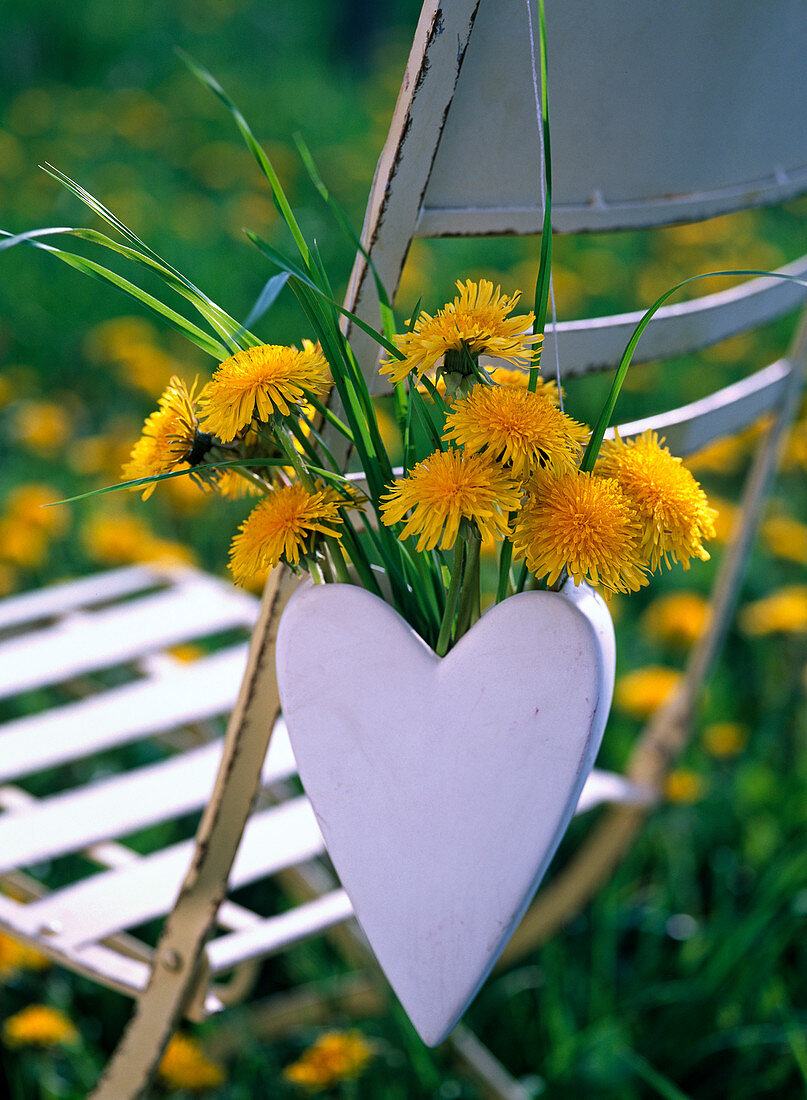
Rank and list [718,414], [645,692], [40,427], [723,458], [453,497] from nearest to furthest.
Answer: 1. [453,497]
2. [718,414]
3. [645,692]
4. [40,427]
5. [723,458]

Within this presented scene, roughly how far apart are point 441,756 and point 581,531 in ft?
0.57

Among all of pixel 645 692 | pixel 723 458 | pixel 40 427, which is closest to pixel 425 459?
pixel 645 692

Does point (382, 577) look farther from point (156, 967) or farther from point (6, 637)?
point (6, 637)

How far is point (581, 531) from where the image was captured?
21.6 inches

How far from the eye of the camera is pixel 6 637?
1.61 metres

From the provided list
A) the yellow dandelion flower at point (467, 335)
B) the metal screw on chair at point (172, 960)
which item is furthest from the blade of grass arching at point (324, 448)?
the metal screw on chair at point (172, 960)

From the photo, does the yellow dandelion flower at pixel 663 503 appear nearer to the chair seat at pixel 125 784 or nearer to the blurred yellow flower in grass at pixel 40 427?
the chair seat at pixel 125 784

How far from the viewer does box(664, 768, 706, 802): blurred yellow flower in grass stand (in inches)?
58.8

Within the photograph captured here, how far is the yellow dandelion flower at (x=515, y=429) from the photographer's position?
0.55 metres

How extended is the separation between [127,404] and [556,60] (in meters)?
2.00

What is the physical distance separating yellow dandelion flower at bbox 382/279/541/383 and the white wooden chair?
0.10 metres

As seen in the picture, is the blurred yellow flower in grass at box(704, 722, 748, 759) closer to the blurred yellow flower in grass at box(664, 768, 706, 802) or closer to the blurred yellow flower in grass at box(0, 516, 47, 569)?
the blurred yellow flower in grass at box(664, 768, 706, 802)

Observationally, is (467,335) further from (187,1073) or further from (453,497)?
(187,1073)

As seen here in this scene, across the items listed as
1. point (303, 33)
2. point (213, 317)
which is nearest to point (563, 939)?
point (213, 317)
